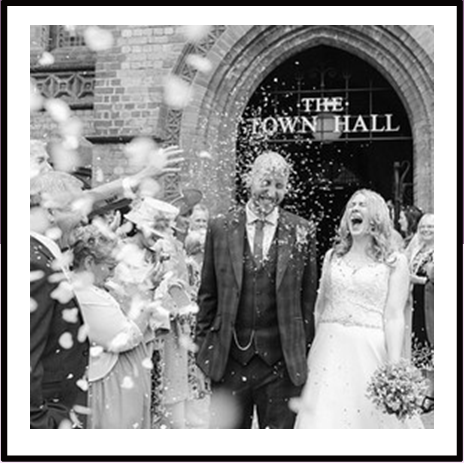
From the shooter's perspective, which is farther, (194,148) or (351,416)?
(194,148)

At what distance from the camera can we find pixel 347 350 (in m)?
4.69

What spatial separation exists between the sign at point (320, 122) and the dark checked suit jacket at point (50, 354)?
8318 millimetres

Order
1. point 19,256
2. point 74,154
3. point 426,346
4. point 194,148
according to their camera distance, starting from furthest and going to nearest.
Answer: point 194,148 → point 74,154 → point 426,346 → point 19,256

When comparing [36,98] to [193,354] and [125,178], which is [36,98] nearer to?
[193,354]

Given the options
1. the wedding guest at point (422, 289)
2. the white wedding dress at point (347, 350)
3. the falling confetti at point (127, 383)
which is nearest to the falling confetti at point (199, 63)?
the wedding guest at point (422, 289)

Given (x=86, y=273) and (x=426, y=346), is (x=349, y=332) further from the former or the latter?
(x=426, y=346)

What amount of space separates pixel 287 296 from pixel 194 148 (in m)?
5.94

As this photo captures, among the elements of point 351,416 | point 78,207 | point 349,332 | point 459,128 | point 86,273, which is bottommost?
point 351,416

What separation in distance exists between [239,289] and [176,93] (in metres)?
6.02


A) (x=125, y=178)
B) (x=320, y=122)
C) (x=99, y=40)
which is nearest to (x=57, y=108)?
(x=99, y=40)

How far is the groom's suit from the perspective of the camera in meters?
4.23

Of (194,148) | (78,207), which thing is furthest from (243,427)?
(194,148)

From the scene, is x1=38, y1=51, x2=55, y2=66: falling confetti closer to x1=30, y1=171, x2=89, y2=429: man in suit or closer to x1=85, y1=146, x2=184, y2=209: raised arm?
x1=85, y1=146, x2=184, y2=209: raised arm

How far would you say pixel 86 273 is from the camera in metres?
3.98
